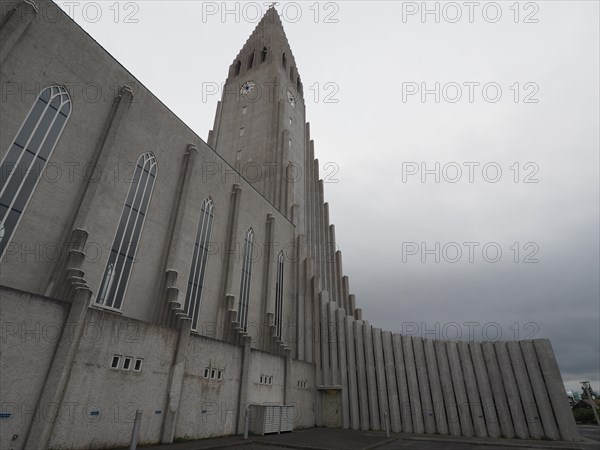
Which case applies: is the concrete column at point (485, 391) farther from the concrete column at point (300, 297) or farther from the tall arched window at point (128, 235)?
the tall arched window at point (128, 235)

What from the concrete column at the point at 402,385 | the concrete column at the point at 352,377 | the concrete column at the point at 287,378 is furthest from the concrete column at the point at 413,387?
the concrete column at the point at 287,378

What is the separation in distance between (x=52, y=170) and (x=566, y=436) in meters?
32.9

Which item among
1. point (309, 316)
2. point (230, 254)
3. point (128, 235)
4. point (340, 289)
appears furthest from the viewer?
point (340, 289)

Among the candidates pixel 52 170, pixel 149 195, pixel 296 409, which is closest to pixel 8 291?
pixel 52 170

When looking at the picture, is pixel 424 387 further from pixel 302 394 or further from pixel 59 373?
pixel 59 373

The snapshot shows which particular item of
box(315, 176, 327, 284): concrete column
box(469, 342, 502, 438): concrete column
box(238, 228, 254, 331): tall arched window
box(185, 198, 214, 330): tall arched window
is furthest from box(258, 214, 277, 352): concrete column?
box(469, 342, 502, 438): concrete column

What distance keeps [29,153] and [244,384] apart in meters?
16.1

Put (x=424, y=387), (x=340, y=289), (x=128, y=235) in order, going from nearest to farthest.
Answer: (x=128, y=235), (x=424, y=387), (x=340, y=289)

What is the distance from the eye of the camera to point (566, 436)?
21.8m

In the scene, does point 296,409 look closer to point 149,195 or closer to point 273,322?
point 273,322

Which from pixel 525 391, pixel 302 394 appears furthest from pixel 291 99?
pixel 525 391

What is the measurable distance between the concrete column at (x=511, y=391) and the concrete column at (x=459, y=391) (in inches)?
107

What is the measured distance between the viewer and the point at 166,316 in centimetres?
1792

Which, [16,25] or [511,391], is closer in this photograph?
[16,25]
